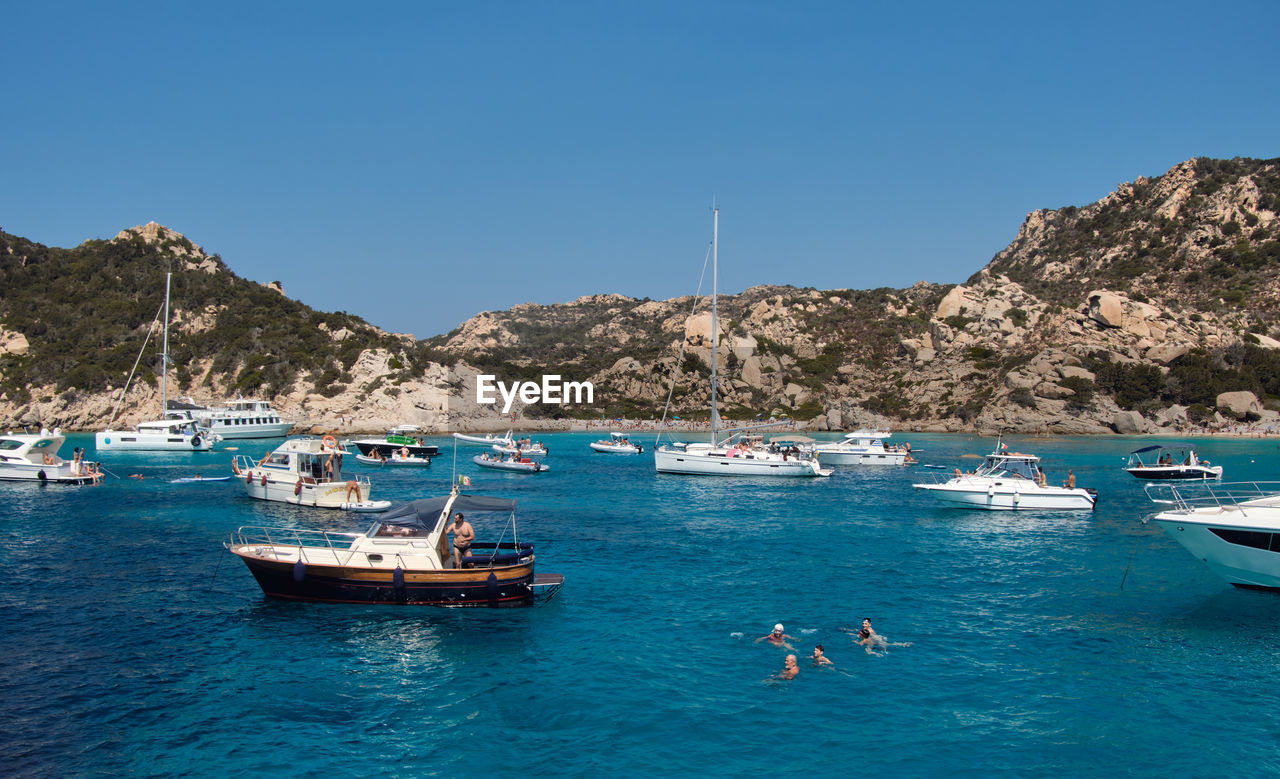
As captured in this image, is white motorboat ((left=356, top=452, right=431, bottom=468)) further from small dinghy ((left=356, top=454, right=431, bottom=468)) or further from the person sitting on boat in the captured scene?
the person sitting on boat

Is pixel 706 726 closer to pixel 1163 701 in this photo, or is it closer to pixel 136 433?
pixel 1163 701

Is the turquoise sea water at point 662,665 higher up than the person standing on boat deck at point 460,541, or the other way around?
the person standing on boat deck at point 460,541

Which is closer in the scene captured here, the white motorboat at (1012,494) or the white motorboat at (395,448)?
the white motorboat at (1012,494)

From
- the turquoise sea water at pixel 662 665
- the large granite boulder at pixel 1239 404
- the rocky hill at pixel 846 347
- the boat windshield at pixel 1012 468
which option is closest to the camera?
the turquoise sea water at pixel 662 665

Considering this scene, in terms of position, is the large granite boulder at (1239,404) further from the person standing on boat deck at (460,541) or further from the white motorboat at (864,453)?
the person standing on boat deck at (460,541)

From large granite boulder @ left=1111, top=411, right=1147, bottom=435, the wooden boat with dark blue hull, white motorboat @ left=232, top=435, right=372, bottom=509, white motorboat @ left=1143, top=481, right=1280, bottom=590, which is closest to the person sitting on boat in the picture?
white motorboat @ left=232, top=435, right=372, bottom=509

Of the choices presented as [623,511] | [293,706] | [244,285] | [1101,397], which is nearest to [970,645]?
[293,706]

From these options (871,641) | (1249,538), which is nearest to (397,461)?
(871,641)

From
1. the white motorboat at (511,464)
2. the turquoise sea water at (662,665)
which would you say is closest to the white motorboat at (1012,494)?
the turquoise sea water at (662,665)
